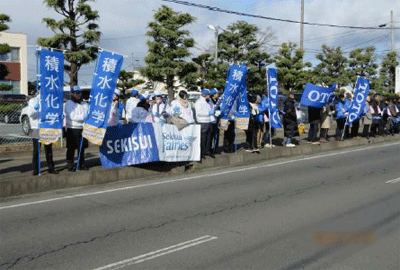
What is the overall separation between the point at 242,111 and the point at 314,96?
355 cm

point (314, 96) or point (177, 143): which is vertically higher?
point (314, 96)

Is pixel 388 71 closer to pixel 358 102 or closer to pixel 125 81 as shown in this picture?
pixel 125 81

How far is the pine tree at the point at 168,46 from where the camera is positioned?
29.1m

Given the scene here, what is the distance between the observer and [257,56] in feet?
108

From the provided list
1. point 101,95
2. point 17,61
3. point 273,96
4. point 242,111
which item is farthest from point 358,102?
point 17,61

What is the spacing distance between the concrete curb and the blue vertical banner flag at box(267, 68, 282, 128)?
0.96m

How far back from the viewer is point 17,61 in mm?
45875

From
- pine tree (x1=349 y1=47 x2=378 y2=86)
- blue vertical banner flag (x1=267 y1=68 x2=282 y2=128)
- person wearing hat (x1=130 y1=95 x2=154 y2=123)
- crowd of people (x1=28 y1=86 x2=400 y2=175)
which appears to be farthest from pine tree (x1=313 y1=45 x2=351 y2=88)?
person wearing hat (x1=130 y1=95 x2=154 y2=123)

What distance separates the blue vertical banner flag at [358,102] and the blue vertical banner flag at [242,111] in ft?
20.0

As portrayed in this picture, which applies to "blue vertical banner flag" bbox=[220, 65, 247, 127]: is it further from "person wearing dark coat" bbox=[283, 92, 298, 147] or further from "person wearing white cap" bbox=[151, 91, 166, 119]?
"person wearing dark coat" bbox=[283, 92, 298, 147]

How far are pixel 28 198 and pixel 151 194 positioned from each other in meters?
2.36

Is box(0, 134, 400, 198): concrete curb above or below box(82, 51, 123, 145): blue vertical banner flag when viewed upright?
below

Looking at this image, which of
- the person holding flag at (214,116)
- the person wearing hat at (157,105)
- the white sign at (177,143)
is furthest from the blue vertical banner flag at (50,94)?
the person holding flag at (214,116)

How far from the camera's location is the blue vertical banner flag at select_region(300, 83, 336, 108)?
15.9 meters
